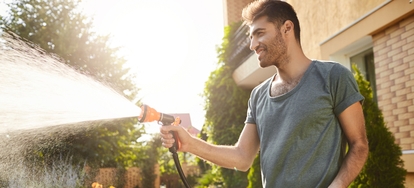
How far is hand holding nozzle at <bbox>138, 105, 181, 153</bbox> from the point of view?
2.20 meters

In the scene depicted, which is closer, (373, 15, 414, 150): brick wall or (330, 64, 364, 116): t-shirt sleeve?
(330, 64, 364, 116): t-shirt sleeve

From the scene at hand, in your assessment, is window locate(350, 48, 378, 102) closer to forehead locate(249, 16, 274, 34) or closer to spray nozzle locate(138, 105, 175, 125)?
forehead locate(249, 16, 274, 34)

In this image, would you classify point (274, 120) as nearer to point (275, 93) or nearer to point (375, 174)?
point (275, 93)

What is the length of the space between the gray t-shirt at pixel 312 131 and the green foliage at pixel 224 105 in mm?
9087

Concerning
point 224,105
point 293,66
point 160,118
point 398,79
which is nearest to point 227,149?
point 160,118

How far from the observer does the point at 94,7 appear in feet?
48.1

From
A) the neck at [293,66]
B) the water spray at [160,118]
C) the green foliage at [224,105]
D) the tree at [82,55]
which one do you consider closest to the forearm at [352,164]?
the neck at [293,66]

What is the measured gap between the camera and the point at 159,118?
2248 mm

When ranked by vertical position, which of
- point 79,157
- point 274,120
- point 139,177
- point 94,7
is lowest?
point 139,177

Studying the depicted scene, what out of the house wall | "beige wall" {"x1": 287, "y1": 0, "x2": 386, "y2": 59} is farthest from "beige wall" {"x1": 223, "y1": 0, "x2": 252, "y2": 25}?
the house wall

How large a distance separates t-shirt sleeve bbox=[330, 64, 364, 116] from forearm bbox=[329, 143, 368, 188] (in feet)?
0.58

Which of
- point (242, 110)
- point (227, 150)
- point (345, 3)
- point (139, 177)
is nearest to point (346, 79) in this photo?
point (227, 150)

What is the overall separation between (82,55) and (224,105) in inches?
200

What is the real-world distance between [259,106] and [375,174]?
254cm
